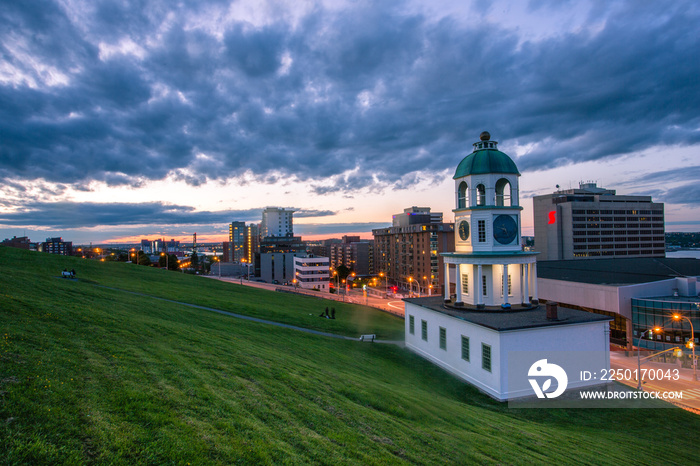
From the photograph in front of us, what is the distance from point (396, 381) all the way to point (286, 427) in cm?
1325

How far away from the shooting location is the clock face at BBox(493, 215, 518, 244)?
98.0ft

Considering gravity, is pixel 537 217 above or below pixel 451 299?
above

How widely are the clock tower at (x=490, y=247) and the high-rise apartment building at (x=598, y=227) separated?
96.1 meters

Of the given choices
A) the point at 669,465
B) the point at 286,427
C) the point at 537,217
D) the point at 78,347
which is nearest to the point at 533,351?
the point at 669,465

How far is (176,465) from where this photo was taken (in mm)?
7102

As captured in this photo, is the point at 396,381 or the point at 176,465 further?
the point at 396,381

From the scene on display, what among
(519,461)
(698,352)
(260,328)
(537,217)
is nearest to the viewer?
(519,461)

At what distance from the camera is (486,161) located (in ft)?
101

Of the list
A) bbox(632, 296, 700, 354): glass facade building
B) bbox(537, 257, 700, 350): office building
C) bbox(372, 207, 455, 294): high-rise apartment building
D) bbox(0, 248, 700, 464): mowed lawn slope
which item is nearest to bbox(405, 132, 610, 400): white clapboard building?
bbox(0, 248, 700, 464): mowed lawn slope

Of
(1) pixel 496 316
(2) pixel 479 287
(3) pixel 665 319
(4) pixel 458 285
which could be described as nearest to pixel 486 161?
(2) pixel 479 287

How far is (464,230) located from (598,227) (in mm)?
113447

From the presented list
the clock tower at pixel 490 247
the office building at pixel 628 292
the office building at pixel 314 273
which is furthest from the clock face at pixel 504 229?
the office building at pixel 314 273

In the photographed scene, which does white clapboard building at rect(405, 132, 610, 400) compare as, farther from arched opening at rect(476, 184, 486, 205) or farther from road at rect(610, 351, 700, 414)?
road at rect(610, 351, 700, 414)

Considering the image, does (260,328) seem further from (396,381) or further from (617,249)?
(617,249)
